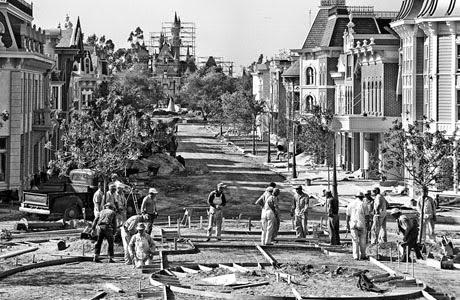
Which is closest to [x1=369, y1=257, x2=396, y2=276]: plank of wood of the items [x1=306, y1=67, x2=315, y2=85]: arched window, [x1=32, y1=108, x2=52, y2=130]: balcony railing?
[x1=32, y1=108, x2=52, y2=130]: balcony railing

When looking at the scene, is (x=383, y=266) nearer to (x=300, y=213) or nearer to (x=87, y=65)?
(x=300, y=213)

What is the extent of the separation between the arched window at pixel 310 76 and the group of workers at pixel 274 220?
56.8 metres

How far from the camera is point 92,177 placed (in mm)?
48875

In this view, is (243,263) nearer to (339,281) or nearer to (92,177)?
(339,281)

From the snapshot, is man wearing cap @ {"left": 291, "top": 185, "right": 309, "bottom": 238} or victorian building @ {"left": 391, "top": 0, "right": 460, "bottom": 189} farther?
victorian building @ {"left": 391, "top": 0, "right": 460, "bottom": 189}

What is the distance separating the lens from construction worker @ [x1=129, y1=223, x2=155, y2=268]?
29266 millimetres

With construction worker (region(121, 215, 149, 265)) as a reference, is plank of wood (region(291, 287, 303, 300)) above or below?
below

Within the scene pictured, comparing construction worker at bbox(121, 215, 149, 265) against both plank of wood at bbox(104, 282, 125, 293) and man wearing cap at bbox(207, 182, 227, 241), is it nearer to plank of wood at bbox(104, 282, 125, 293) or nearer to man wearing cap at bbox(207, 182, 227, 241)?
plank of wood at bbox(104, 282, 125, 293)

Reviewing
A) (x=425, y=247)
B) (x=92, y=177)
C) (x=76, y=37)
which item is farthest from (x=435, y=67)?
(x=76, y=37)

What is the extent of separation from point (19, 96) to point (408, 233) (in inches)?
1138

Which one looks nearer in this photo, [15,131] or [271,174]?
[15,131]

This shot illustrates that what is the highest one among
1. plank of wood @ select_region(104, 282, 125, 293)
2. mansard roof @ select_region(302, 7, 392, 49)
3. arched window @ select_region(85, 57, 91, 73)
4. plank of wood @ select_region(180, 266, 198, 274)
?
mansard roof @ select_region(302, 7, 392, 49)

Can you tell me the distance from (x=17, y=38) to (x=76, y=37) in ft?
114

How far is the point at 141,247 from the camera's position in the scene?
29.4 metres
